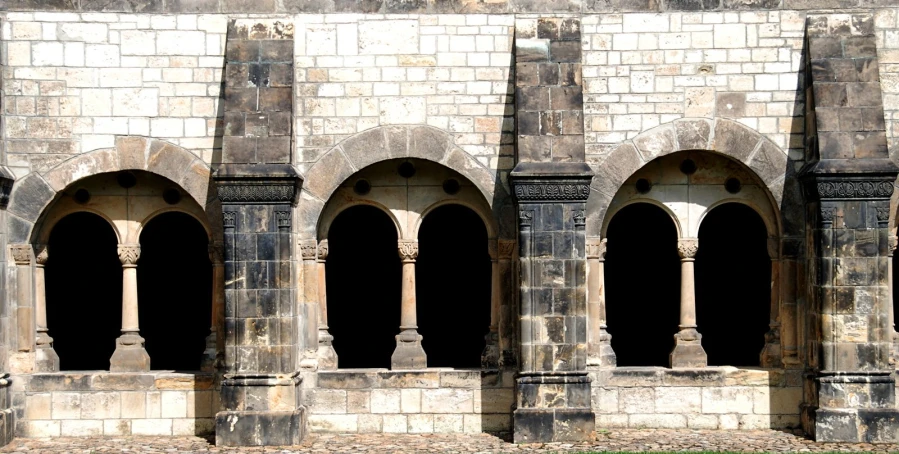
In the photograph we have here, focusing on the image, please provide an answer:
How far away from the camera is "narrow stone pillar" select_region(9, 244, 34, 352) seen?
12039 mm

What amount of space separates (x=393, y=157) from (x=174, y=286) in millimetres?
6784

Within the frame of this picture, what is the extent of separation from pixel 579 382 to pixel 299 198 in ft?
12.4

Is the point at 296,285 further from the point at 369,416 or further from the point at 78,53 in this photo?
the point at 78,53

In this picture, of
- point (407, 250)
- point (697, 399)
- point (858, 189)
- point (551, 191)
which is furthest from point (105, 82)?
point (858, 189)

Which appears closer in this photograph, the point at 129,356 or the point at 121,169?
the point at 121,169

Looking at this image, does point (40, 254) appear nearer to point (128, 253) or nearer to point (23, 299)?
point (23, 299)

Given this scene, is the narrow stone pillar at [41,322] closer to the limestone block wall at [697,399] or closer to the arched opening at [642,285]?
the limestone block wall at [697,399]

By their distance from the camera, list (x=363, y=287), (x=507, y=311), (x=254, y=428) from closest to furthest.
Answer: (x=254, y=428)
(x=507, y=311)
(x=363, y=287)

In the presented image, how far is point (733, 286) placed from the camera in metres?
16.9

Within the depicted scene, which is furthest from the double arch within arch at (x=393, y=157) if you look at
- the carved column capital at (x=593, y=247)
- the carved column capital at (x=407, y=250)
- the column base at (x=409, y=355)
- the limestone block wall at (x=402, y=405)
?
the limestone block wall at (x=402, y=405)

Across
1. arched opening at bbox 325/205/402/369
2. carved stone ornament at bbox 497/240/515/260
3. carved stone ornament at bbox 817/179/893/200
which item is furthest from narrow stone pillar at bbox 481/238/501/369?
arched opening at bbox 325/205/402/369

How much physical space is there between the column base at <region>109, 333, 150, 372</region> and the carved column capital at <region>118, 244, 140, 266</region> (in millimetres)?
857

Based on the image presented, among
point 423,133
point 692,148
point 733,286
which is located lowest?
→ point 733,286

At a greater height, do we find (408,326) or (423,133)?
(423,133)
